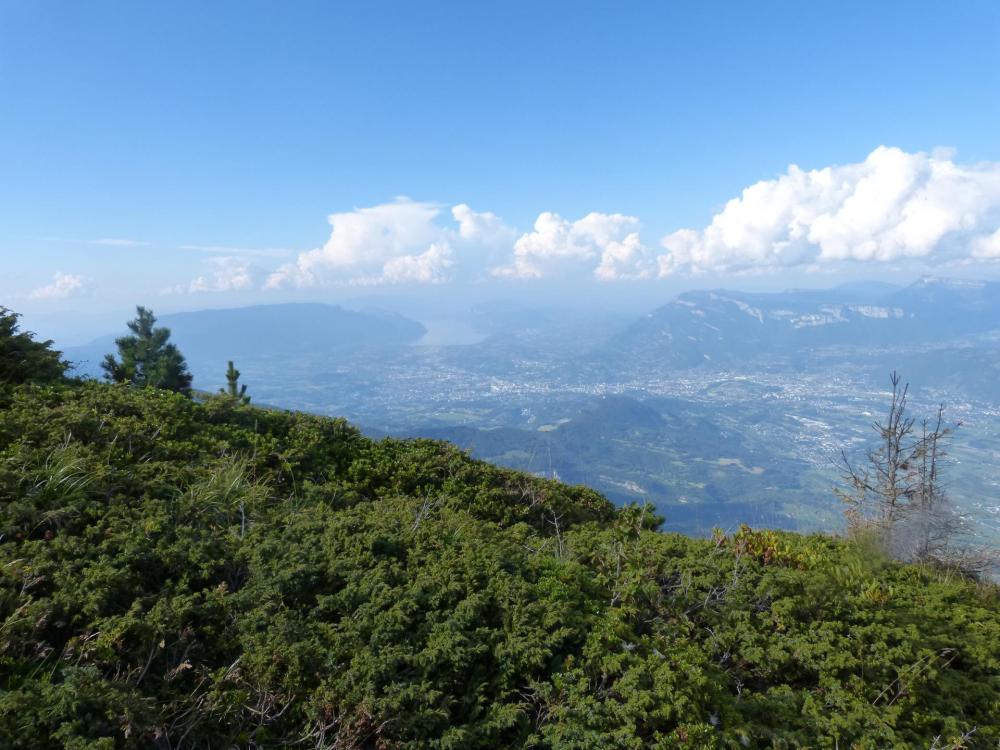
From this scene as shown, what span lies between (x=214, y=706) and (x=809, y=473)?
15461cm

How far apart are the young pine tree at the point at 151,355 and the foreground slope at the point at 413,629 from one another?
2342 cm

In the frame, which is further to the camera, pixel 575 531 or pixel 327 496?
pixel 575 531

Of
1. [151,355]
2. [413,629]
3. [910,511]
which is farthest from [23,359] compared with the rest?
[151,355]

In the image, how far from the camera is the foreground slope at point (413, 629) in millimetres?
2934

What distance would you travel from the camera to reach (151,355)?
27219 mm

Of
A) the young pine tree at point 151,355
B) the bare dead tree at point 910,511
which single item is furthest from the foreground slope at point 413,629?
the young pine tree at point 151,355

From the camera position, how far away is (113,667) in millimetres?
3094

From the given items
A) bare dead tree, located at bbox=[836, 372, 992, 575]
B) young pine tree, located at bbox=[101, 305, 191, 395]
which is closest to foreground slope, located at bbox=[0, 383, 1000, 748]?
bare dead tree, located at bbox=[836, 372, 992, 575]

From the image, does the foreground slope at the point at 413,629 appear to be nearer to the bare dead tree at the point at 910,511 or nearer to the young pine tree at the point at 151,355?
the bare dead tree at the point at 910,511

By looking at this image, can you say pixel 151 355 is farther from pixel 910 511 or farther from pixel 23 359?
pixel 910 511

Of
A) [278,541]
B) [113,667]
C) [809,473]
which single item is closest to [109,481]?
[278,541]

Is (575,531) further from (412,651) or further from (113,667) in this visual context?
(113,667)

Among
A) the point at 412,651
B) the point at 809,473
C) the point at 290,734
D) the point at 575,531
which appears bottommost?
the point at 809,473

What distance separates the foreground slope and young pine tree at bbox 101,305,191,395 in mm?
23422
